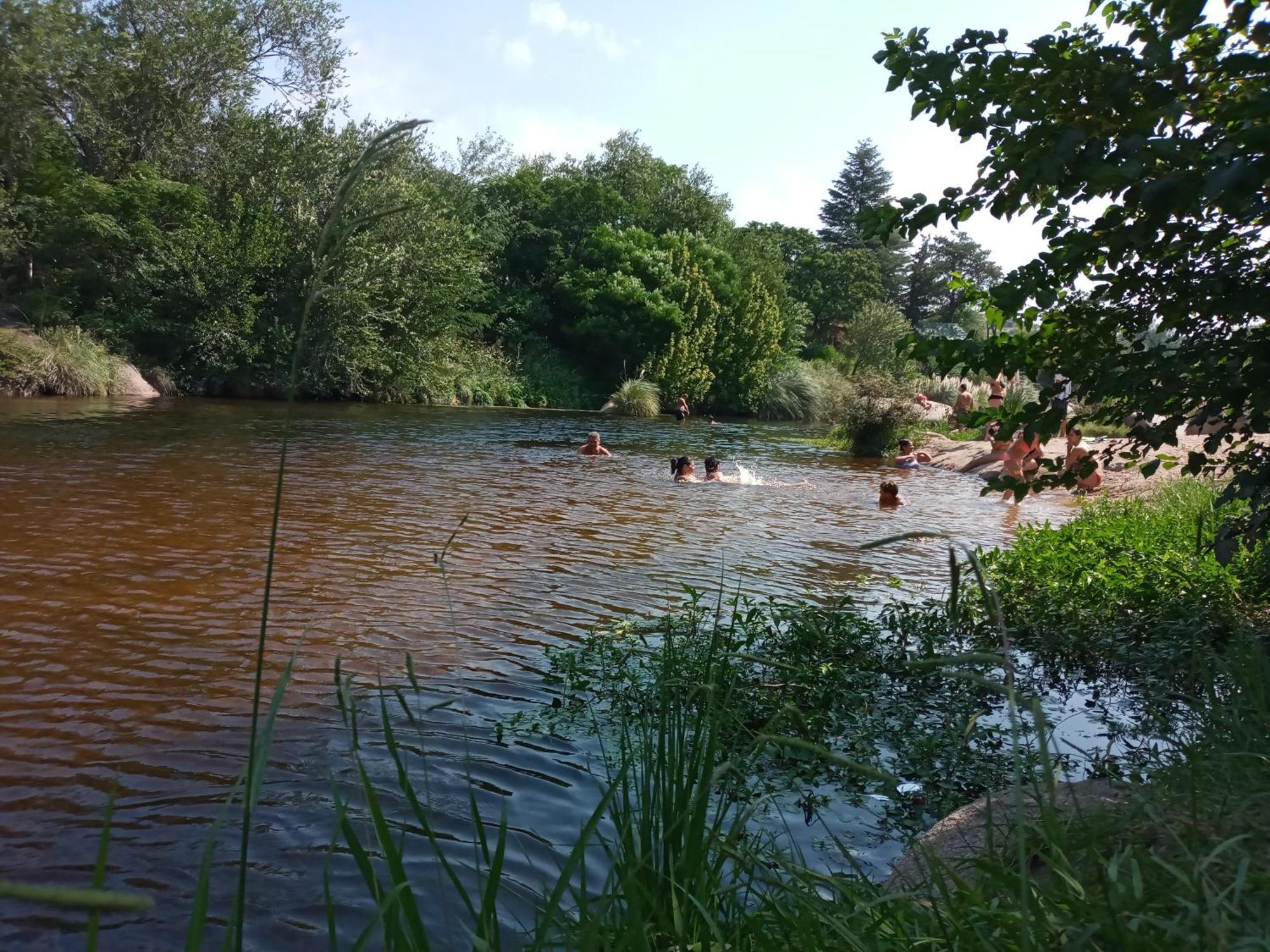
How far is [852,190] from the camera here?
78.4m

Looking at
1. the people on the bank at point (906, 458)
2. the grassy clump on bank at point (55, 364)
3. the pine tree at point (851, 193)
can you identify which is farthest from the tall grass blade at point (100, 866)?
the pine tree at point (851, 193)

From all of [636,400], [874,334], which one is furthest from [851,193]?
[636,400]

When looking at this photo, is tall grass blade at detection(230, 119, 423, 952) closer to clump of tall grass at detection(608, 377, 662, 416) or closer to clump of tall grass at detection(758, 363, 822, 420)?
clump of tall grass at detection(608, 377, 662, 416)

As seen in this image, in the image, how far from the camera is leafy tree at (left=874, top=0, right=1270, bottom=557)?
3.47 m

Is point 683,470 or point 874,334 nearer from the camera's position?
point 683,470

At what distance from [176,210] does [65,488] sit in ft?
76.6

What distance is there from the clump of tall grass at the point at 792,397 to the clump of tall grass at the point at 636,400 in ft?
19.1

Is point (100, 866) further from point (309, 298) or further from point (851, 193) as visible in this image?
point (851, 193)

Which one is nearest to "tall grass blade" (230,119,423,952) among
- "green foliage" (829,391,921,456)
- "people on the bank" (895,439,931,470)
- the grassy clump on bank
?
"people on the bank" (895,439,931,470)

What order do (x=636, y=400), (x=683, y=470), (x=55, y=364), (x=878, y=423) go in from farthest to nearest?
(x=636, y=400) → (x=55, y=364) → (x=878, y=423) → (x=683, y=470)

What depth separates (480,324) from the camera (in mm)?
40281

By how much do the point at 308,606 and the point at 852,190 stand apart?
254 feet

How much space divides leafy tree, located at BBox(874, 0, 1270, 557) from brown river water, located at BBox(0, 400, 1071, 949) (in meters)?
2.01

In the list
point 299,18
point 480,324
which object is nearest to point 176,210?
point 299,18
